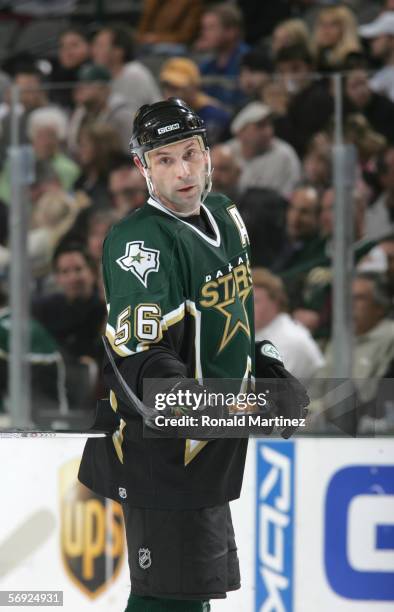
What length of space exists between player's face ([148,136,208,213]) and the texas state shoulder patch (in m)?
0.15

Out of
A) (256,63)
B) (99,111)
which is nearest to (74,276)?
(99,111)

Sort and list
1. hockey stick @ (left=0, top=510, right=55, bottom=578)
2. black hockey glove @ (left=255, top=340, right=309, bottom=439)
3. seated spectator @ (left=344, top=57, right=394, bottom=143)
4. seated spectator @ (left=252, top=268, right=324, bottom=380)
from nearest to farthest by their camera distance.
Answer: black hockey glove @ (left=255, top=340, right=309, bottom=439) → hockey stick @ (left=0, top=510, right=55, bottom=578) → seated spectator @ (left=252, top=268, right=324, bottom=380) → seated spectator @ (left=344, top=57, right=394, bottom=143)

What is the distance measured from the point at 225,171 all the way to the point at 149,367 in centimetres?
249

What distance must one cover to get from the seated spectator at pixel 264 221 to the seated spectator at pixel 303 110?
222mm

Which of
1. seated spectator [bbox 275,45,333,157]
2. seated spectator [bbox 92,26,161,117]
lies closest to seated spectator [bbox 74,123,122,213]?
seated spectator [bbox 92,26,161,117]

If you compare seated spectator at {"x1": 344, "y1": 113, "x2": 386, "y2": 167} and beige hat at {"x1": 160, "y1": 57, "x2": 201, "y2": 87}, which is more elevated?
beige hat at {"x1": 160, "y1": 57, "x2": 201, "y2": 87}

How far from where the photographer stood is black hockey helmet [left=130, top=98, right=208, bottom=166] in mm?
2482

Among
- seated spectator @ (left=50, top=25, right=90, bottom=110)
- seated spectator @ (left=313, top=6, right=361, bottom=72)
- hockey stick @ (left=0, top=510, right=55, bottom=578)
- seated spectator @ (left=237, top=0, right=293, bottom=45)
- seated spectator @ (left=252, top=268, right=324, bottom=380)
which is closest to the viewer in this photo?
hockey stick @ (left=0, top=510, right=55, bottom=578)

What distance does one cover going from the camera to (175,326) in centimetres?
Answer: 238

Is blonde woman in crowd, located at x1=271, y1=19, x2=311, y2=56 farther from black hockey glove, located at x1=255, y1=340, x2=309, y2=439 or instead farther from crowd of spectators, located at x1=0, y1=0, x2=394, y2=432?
black hockey glove, located at x1=255, y1=340, x2=309, y2=439

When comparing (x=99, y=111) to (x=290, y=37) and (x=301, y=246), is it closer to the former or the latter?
(x=301, y=246)

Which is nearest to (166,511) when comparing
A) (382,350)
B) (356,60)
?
(382,350)

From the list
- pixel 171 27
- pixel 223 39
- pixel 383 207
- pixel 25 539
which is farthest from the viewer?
pixel 171 27

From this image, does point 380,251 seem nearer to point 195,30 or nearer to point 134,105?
point 134,105
